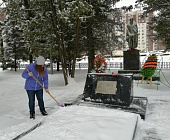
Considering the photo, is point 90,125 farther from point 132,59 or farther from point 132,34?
point 132,34

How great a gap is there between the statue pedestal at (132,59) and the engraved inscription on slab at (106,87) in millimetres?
7629

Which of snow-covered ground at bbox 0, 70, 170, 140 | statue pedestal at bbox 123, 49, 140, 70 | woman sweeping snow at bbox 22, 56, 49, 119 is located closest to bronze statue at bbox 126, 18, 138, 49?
statue pedestal at bbox 123, 49, 140, 70

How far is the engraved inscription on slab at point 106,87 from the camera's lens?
19.5ft

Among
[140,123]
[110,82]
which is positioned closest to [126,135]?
[140,123]

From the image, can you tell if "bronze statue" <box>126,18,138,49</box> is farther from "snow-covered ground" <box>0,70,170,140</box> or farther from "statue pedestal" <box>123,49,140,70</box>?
"snow-covered ground" <box>0,70,170,140</box>

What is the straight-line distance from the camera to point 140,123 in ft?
15.7

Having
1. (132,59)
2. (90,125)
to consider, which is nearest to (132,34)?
(132,59)

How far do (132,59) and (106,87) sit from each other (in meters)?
7.82

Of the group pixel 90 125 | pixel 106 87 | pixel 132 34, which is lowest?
pixel 90 125

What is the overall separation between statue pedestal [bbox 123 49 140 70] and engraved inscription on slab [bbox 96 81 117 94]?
763 cm

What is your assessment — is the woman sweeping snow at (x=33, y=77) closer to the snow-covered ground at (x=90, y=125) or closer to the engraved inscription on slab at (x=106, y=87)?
the snow-covered ground at (x=90, y=125)

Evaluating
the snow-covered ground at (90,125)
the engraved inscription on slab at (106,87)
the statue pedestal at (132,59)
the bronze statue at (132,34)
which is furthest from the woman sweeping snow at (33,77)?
the bronze statue at (132,34)

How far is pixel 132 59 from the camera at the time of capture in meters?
13.4

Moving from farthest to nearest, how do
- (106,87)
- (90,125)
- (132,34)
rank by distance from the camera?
(132,34) → (106,87) → (90,125)
